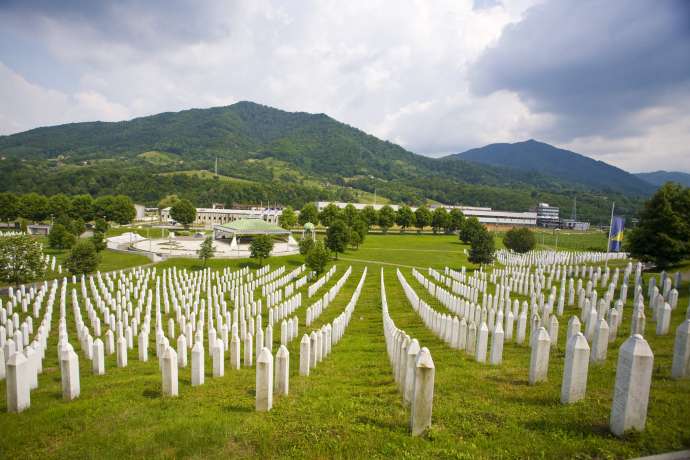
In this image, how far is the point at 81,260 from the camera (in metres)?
27.7

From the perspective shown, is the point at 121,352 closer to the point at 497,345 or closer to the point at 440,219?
the point at 497,345

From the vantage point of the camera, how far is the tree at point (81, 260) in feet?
90.4

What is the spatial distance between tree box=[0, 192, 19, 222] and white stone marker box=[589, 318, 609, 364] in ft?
316

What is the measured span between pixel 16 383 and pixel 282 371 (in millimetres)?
4200

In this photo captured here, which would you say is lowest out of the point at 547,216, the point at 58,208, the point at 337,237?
the point at 337,237

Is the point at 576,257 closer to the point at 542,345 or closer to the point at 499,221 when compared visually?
the point at 542,345

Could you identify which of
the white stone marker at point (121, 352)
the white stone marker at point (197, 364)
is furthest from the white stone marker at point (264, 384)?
the white stone marker at point (121, 352)

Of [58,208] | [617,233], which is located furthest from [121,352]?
[58,208]

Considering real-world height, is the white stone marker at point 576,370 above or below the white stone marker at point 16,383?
above

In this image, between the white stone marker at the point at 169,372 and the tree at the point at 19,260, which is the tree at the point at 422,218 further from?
the white stone marker at the point at 169,372

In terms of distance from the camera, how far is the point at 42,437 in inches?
203

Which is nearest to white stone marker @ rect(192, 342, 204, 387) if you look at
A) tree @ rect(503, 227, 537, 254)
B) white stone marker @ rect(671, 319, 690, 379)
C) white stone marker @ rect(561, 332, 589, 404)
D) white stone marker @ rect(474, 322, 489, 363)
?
white stone marker @ rect(474, 322, 489, 363)

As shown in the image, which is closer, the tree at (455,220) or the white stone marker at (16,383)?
the white stone marker at (16,383)

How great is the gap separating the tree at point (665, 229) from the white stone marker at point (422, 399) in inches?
1016
